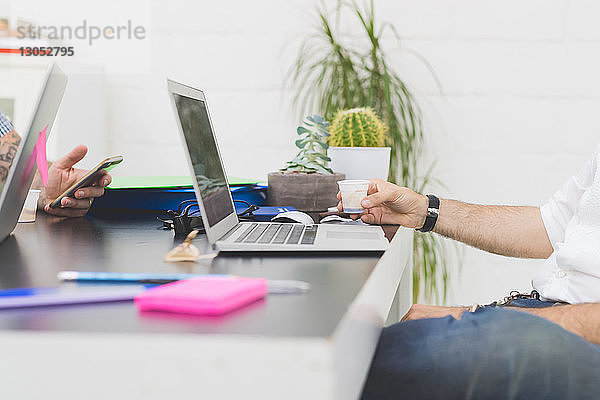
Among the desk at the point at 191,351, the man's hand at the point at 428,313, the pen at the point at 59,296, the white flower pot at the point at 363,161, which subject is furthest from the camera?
the white flower pot at the point at 363,161

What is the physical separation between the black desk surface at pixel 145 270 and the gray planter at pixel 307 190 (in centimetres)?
31

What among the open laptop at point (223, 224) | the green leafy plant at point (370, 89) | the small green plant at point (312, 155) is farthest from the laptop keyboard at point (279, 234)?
the green leafy plant at point (370, 89)


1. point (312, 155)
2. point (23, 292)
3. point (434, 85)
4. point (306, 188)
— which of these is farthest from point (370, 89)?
point (23, 292)

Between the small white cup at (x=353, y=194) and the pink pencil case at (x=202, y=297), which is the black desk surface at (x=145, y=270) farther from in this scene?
the small white cup at (x=353, y=194)

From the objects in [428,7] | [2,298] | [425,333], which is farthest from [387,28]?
[2,298]

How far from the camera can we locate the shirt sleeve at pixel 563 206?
4.54ft

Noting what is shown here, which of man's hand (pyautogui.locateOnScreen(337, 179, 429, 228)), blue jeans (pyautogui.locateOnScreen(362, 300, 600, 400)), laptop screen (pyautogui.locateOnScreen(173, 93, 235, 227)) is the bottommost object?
blue jeans (pyautogui.locateOnScreen(362, 300, 600, 400))

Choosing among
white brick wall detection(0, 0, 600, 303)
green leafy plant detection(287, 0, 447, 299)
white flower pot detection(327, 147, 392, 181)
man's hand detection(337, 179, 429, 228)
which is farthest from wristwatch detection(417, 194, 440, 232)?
white brick wall detection(0, 0, 600, 303)

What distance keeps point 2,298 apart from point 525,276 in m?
2.10

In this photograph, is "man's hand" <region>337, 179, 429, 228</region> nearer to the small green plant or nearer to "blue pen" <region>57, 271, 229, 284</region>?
the small green plant

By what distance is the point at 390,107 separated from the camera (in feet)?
7.02

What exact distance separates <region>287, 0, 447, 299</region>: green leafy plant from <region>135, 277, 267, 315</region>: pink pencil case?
1.66 meters

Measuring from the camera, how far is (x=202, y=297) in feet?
1.61

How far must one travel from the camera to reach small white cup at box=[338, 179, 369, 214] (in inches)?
48.9
